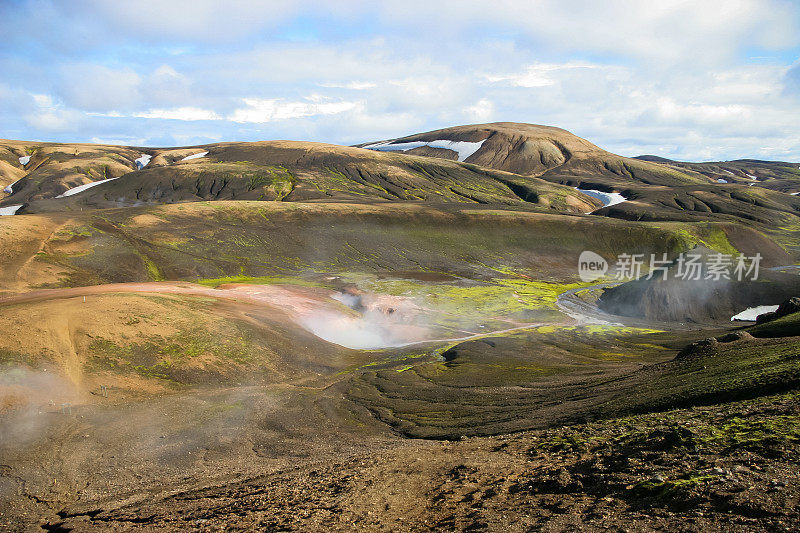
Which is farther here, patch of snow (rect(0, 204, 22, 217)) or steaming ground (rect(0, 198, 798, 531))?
patch of snow (rect(0, 204, 22, 217))

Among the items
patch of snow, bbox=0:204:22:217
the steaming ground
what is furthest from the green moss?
patch of snow, bbox=0:204:22:217

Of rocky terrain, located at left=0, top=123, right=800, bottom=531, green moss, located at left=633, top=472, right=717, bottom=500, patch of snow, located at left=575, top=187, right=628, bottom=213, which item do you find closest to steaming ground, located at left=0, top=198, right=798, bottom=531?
rocky terrain, located at left=0, top=123, right=800, bottom=531

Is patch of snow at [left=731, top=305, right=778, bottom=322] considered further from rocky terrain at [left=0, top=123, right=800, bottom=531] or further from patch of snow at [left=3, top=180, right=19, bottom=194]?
patch of snow at [left=3, top=180, right=19, bottom=194]

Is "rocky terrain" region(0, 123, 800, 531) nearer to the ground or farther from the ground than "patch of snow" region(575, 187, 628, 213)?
nearer to the ground

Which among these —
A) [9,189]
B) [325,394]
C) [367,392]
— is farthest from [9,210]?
[367,392]

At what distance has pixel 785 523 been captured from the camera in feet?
33.6

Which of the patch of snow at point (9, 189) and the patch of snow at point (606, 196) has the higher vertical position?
the patch of snow at point (606, 196)

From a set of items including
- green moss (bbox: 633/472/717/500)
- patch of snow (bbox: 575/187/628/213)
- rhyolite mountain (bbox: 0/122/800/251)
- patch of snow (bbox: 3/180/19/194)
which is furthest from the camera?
patch of snow (bbox: 575/187/628/213)

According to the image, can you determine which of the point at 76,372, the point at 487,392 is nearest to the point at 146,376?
the point at 76,372

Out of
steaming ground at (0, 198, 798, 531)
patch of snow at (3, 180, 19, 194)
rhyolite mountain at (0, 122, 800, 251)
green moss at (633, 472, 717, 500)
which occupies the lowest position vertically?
steaming ground at (0, 198, 798, 531)

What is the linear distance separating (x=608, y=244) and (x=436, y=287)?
160 feet

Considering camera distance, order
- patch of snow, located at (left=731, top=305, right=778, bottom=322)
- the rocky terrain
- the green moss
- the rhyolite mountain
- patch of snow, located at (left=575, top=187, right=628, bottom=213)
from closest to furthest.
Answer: the green moss → the rocky terrain → patch of snow, located at (left=731, top=305, right=778, bottom=322) → the rhyolite mountain → patch of snow, located at (left=575, top=187, right=628, bottom=213)

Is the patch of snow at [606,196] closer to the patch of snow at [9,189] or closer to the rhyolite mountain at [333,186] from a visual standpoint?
the rhyolite mountain at [333,186]

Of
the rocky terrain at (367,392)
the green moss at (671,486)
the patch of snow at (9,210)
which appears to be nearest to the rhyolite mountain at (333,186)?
the patch of snow at (9,210)
